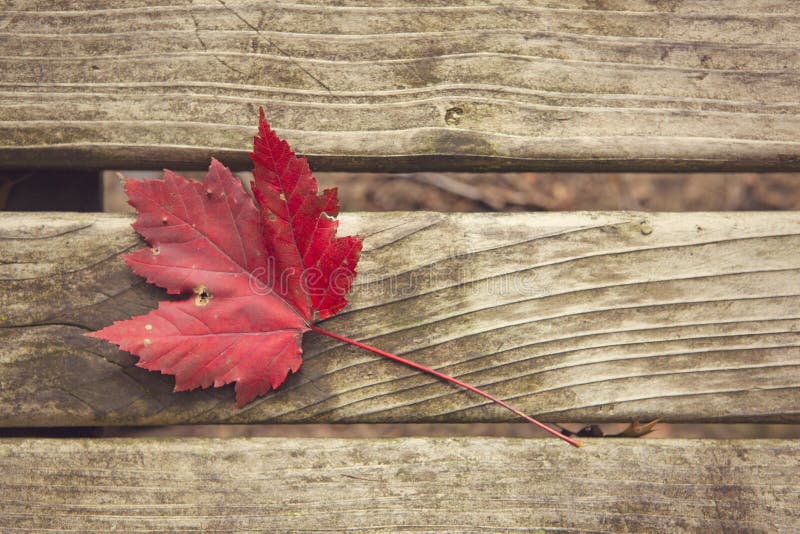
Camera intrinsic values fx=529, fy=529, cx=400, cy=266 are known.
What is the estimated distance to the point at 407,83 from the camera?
111cm

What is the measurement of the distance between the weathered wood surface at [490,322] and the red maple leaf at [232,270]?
86 millimetres

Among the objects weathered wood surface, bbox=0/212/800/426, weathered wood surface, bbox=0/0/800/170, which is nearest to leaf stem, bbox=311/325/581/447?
weathered wood surface, bbox=0/212/800/426

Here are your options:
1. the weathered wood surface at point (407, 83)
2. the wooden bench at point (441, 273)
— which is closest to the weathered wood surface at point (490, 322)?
the wooden bench at point (441, 273)

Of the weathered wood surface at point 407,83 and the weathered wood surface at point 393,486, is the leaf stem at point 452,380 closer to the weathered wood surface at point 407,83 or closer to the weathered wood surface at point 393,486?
the weathered wood surface at point 393,486

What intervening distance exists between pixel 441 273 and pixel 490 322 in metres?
0.15

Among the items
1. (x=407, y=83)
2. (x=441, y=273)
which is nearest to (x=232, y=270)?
(x=441, y=273)

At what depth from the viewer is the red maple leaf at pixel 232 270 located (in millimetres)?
972

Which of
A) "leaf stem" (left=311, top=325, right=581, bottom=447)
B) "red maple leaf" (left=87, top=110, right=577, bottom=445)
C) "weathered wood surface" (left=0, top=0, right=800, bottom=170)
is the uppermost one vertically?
"weathered wood surface" (left=0, top=0, right=800, bottom=170)

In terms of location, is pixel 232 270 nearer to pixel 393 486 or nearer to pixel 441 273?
pixel 441 273

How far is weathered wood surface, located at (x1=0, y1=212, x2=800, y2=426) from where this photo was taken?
1072 millimetres

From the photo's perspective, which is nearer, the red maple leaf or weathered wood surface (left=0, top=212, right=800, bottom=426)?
the red maple leaf

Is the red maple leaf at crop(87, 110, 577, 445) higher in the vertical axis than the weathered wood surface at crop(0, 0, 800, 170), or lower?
lower

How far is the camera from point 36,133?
1093 millimetres

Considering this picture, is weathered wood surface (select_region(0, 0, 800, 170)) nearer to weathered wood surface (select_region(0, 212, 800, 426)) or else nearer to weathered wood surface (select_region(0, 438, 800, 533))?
weathered wood surface (select_region(0, 212, 800, 426))
